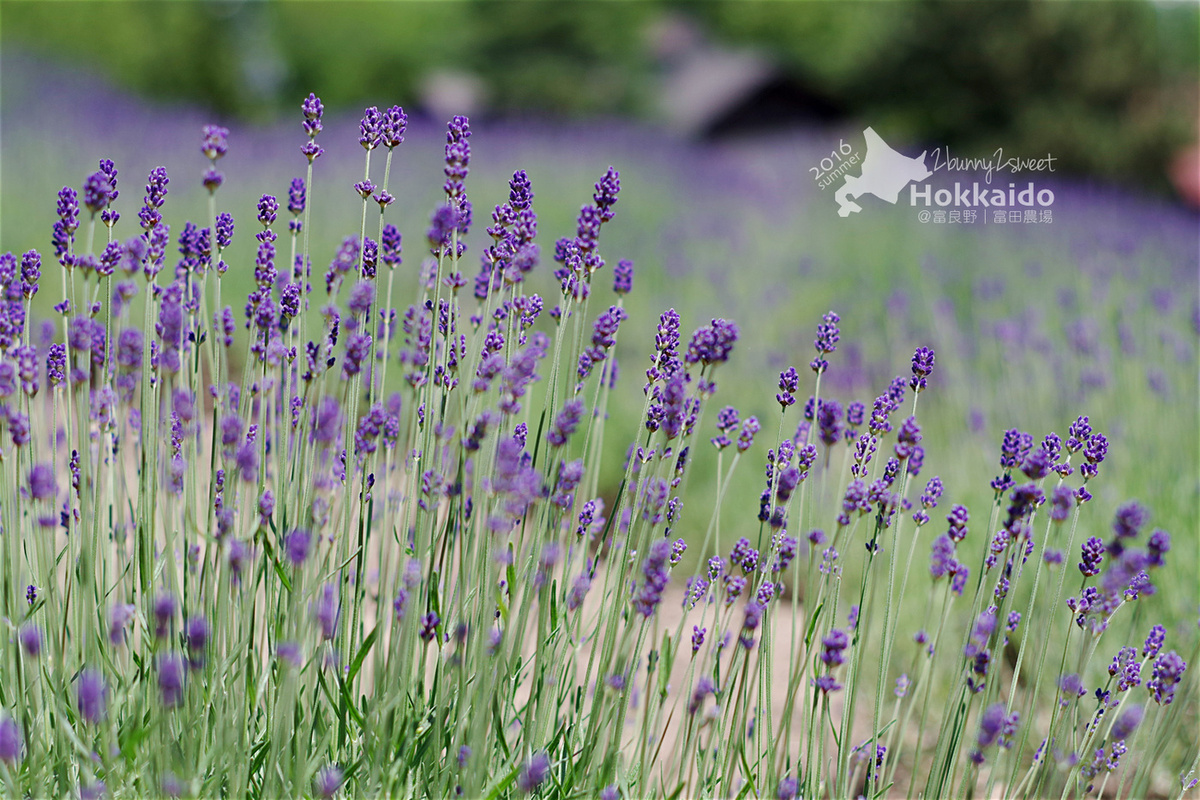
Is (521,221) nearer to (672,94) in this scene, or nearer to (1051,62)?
(1051,62)

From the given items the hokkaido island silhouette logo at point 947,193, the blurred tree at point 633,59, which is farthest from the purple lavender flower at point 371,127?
the blurred tree at point 633,59

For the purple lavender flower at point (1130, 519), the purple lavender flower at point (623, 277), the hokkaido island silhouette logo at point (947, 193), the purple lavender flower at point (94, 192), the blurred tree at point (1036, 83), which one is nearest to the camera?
the purple lavender flower at point (1130, 519)

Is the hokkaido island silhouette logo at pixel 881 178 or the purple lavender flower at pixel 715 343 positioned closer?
the purple lavender flower at pixel 715 343

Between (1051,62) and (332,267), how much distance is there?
16221 millimetres

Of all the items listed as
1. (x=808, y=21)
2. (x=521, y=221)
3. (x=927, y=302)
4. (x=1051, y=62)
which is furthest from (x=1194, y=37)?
(x=521, y=221)

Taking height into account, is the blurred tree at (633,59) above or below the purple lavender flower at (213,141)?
above

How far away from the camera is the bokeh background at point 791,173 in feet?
15.4

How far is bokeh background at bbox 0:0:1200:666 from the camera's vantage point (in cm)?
470

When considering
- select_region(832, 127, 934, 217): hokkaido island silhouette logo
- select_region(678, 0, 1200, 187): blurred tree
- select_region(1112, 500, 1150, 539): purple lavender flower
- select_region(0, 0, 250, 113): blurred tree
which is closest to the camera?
select_region(1112, 500, 1150, 539): purple lavender flower

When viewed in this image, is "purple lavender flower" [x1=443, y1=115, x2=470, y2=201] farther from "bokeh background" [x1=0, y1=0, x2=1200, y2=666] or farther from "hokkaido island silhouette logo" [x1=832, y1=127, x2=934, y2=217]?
"hokkaido island silhouette logo" [x1=832, y1=127, x2=934, y2=217]

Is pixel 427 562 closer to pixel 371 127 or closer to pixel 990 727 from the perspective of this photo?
pixel 371 127

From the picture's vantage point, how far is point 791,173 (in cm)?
1349

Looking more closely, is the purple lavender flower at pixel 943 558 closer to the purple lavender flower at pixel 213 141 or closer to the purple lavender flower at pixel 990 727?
the purple lavender flower at pixel 990 727

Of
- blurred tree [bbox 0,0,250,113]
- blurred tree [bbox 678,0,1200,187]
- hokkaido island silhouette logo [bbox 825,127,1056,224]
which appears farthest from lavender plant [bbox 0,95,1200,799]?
blurred tree [bbox 0,0,250,113]
